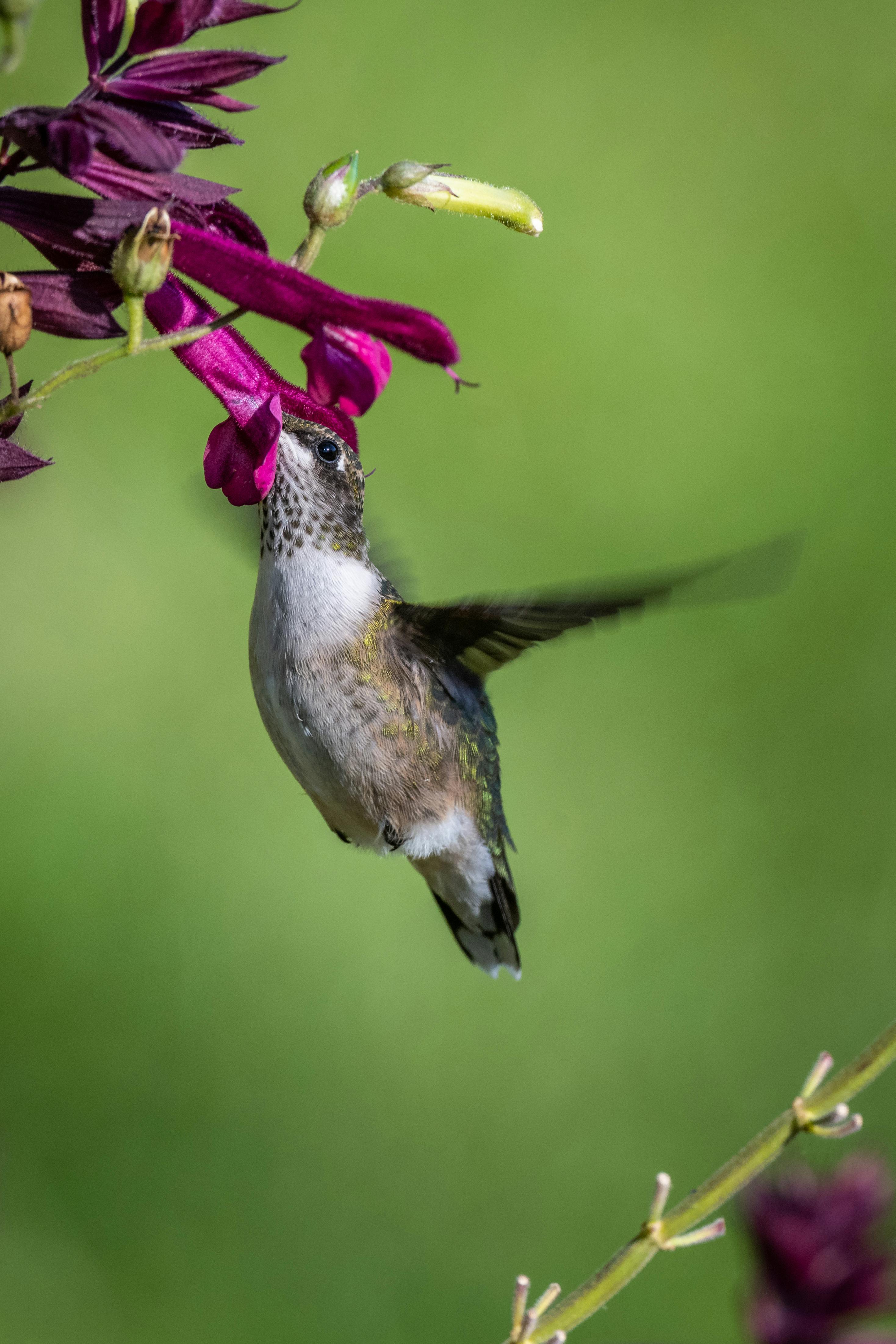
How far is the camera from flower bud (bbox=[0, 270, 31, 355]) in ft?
2.40

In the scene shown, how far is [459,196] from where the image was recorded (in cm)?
92

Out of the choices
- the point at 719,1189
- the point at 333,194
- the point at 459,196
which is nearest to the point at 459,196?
the point at 459,196

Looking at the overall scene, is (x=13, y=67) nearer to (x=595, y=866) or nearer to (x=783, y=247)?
(x=595, y=866)

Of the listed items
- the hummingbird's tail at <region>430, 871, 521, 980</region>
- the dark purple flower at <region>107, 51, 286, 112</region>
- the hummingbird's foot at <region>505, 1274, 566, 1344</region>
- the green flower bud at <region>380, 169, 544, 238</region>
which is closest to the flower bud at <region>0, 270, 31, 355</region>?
the dark purple flower at <region>107, 51, 286, 112</region>

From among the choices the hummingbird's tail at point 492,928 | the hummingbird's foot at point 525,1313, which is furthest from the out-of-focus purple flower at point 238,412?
the hummingbird's tail at point 492,928

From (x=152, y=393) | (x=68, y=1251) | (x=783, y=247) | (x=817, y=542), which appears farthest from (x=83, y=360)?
(x=783, y=247)

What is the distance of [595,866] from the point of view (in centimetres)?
293

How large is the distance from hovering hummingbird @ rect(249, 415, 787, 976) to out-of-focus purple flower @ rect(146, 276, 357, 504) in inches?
6.5

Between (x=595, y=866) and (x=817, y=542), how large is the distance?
3.01 ft

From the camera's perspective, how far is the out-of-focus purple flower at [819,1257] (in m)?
0.67

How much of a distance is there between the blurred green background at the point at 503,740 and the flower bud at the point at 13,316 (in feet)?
6.49

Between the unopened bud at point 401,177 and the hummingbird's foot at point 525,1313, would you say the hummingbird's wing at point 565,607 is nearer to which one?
the unopened bud at point 401,177

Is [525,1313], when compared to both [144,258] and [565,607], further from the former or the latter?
[144,258]

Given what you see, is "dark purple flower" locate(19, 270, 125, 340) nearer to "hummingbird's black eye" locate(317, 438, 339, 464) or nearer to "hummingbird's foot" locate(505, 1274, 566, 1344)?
"hummingbird's black eye" locate(317, 438, 339, 464)
